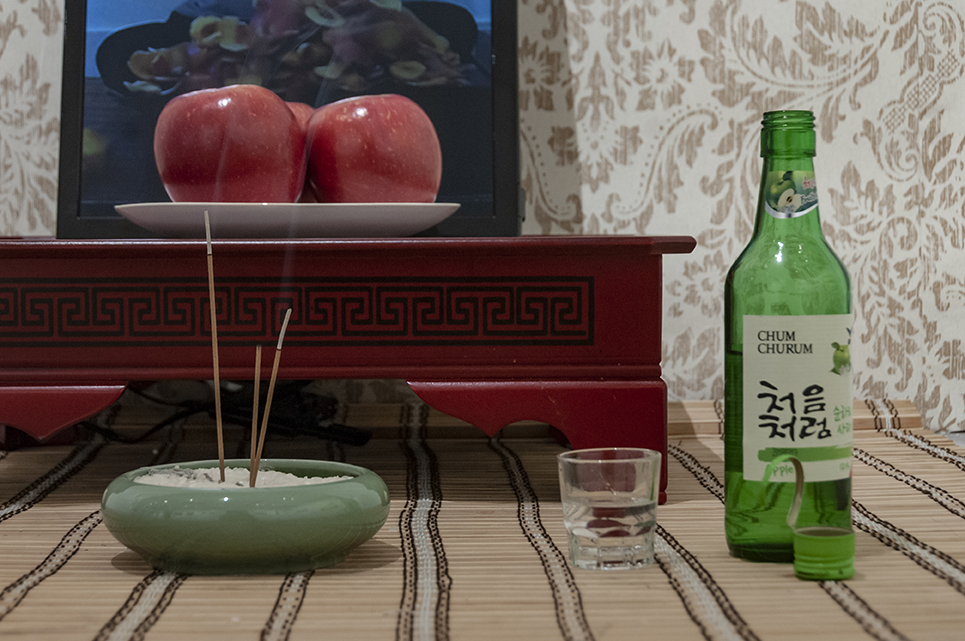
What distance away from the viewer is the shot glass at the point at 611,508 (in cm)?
57

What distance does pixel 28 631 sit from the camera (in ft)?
1.59

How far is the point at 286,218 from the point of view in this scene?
0.79 meters

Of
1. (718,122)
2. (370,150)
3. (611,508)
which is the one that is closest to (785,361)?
(611,508)

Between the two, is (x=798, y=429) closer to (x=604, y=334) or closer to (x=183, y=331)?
(x=604, y=334)

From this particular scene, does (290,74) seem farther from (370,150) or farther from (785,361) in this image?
(785,361)

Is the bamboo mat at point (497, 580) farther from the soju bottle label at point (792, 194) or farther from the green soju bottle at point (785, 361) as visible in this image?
the soju bottle label at point (792, 194)

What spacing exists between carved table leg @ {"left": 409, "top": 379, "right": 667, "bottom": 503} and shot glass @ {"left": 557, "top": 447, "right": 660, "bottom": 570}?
18 cm

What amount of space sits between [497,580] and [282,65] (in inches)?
28.6

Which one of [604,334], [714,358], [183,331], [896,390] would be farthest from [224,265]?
[896,390]

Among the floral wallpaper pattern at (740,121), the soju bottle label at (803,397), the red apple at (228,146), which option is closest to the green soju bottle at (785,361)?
the soju bottle label at (803,397)

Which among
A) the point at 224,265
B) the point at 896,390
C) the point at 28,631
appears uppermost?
the point at 224,265

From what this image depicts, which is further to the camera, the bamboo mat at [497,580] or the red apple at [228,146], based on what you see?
the red apple at [228,146]

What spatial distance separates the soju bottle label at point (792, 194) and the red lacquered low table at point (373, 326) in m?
0.20

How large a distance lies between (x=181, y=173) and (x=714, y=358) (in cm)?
69
